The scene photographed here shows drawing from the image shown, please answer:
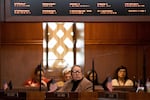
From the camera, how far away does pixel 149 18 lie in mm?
3416

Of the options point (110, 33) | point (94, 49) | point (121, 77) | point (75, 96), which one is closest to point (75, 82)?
point (75, 96)

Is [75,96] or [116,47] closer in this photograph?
[75,96]

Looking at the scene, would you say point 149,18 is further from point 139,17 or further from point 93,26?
point 93,26

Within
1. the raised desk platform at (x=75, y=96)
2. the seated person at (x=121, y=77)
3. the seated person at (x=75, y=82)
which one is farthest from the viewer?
the seated person at (x=121, y=77)

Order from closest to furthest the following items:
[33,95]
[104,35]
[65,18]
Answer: [33,95] → [65,18] → [104,35]

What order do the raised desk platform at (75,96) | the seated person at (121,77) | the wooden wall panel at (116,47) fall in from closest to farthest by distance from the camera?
the raised desk platform at (75,96)
the seated person at (121,77)
the wooden wall panel at (116,47)

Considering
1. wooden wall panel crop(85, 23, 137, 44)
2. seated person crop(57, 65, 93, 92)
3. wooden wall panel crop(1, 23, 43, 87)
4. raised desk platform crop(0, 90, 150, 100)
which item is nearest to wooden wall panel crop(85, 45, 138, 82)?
wooden wall panel crop(85, 23, 137, 44)

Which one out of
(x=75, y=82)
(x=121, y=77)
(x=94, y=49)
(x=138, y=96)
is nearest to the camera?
(x=138, y=96)

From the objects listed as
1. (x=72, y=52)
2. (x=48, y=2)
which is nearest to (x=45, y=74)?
(x=72, y=52)

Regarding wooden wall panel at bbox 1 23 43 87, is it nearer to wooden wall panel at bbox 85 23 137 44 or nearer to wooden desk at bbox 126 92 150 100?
wooden wall panel at bbox 85 23 137 44

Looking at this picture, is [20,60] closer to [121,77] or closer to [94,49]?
[94,49]

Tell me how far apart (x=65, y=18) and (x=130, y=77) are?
12.3 feet

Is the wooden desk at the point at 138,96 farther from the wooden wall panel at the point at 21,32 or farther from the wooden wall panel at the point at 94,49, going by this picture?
the wooden wall panel at the point at 21,32

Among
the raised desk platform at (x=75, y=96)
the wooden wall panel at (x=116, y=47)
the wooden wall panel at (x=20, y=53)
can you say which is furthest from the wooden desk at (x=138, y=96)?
the wooden wall panel at (x=20, y=53)
